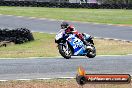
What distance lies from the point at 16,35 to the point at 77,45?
26.8 feet

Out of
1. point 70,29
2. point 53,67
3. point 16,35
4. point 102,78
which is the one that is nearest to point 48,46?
point 16,35

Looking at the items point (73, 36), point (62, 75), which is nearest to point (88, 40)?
point (73, 36)

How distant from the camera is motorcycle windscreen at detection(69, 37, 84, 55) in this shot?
51.1 ft

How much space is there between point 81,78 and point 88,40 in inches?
367

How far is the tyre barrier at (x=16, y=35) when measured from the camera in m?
23.0

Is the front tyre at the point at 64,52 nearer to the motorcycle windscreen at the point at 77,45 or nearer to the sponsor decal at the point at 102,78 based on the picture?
the motorcycle windscreen at the point at 77,45

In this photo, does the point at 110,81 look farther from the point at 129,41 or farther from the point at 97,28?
the point at 97,28

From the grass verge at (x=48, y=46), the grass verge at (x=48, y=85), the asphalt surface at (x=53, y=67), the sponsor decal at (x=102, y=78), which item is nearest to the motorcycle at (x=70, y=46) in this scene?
the asphalt surface at (x=53, y=67)

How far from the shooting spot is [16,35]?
23.3 m

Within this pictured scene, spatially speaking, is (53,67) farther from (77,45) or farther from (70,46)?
(77,45)

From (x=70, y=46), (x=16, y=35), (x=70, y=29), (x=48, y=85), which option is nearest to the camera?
(x=48, y=85)

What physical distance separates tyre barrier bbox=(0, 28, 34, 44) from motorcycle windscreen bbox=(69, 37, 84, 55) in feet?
25.1

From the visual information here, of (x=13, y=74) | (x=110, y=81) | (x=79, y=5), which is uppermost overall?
(x=110, y=81)

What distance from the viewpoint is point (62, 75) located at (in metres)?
11.5
